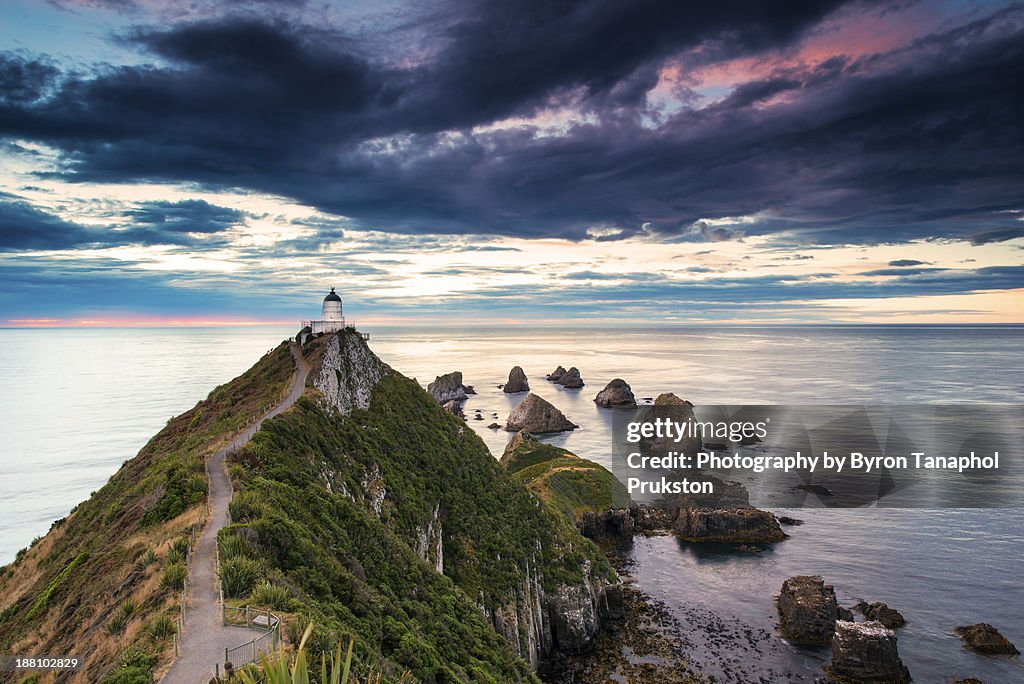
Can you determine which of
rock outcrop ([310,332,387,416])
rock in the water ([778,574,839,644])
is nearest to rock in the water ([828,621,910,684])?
rock in the water ([778,574,839,644])

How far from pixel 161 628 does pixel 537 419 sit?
125m

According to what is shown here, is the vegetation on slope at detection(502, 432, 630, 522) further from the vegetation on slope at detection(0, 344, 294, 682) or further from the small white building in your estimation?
the vegetation on slope at detection(0, 344, 294, 682)

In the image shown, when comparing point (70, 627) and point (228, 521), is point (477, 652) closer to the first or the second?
point (228, 521)

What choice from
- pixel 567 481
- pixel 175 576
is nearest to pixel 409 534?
pixel 175 576

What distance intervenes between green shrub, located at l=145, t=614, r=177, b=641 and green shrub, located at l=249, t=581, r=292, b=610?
2.15 metres

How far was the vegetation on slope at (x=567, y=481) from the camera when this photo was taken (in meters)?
82.2

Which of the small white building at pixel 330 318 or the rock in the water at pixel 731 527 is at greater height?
the small white building at pixel 330 318

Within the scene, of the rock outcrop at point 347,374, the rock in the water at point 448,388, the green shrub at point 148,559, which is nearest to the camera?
the green shrub at point 148,559

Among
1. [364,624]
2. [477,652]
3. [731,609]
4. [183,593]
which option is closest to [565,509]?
[731,609]

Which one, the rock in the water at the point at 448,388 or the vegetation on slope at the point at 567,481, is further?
the rock in the water at the point at 448,388

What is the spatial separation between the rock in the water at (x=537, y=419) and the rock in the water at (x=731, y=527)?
60.4m

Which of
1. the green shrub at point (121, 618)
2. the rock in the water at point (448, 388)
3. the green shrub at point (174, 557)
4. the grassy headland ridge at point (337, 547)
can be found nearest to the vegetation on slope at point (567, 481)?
the grassy headland ridge at point (337, 547)

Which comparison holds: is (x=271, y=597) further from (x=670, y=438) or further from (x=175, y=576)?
(x=670, y=438)

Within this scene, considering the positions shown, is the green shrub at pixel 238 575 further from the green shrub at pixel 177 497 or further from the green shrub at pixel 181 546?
the green shrub at pixel 177 497
